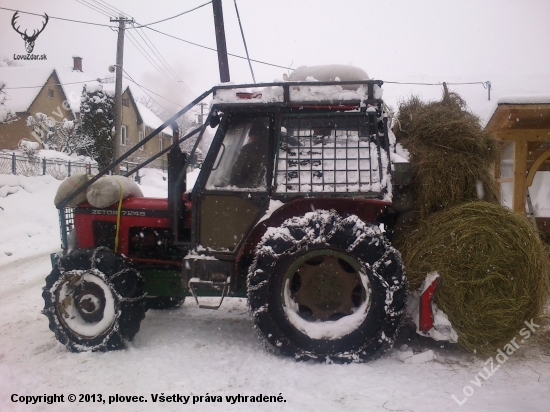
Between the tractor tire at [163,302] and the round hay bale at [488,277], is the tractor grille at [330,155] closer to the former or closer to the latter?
the round hay bale at [488,277]

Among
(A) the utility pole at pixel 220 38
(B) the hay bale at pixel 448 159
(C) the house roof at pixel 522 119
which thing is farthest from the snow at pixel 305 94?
(A) the utility pole at pixel 220 38

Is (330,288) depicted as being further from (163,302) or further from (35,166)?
(35,166)

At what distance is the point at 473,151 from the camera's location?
3.90 m

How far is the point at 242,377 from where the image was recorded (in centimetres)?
328

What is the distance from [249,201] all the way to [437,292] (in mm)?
1684

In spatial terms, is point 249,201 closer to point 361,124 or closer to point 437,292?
point 361,124

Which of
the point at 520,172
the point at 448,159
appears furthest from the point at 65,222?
the point at 520,172

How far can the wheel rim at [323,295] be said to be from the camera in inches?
140

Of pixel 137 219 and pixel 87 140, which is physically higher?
pixel 87 140

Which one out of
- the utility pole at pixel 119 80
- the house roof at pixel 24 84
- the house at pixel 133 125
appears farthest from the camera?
the house at pixel 133 125

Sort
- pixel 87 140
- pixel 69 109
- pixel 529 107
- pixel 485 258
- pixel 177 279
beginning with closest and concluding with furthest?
pixel 485 258 → pixel 177 279 → pixel 529 107 → pixel 87 140 → pixel 69 109

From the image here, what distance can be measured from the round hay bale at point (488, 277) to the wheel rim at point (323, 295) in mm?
586

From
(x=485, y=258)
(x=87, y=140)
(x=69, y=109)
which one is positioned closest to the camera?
(x=485, y=258)

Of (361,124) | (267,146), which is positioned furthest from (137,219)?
(361,124)
